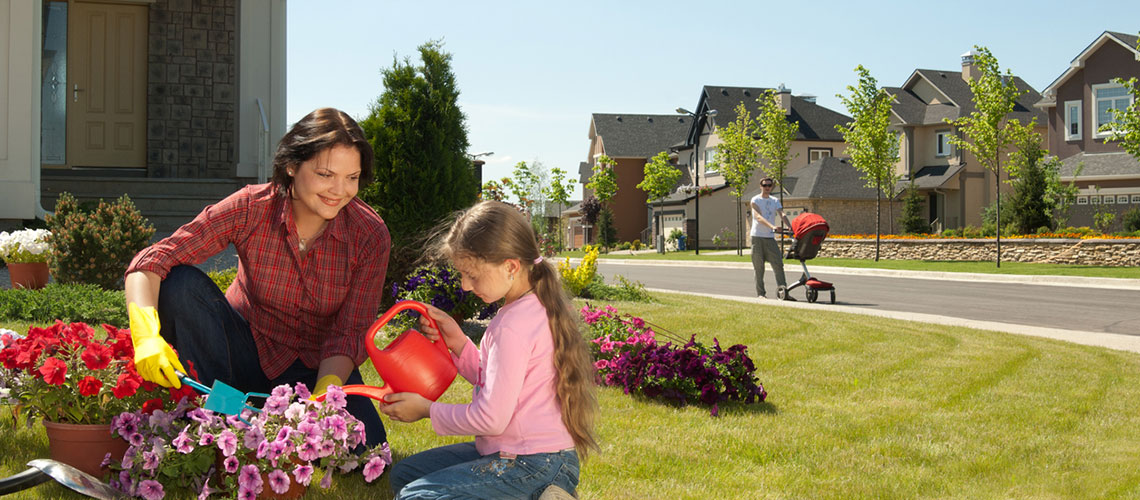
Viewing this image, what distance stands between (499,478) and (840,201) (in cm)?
4679

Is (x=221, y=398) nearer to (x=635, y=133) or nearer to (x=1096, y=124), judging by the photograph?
(x=1096, y=124)

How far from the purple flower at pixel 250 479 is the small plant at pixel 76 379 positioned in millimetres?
412

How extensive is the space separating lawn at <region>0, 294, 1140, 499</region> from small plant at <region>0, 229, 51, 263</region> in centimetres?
478

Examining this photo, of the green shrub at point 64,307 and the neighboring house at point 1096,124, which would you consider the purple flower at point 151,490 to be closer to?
the green shrub at point 64,307

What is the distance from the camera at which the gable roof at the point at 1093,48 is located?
36094mm

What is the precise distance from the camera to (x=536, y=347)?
121 inches

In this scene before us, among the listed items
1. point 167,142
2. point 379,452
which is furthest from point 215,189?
point 379,452

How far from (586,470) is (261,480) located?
5.10 feet

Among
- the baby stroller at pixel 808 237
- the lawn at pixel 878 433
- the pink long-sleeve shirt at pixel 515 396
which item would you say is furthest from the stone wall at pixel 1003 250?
the pink long-sleeve shirt at pixel 515 396

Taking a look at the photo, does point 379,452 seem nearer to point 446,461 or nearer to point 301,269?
point 446,461

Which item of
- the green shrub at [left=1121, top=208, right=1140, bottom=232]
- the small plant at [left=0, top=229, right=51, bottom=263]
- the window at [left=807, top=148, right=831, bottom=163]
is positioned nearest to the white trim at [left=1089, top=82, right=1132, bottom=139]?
the green shrub at [left=1121, top=208, right=1140, bottom=232]

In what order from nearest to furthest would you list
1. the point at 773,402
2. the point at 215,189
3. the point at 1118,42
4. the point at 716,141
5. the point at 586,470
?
the point at 586,470 < the point at 773,402 < the point at 215,189 < the point at 1118,42 < the point at 716,141

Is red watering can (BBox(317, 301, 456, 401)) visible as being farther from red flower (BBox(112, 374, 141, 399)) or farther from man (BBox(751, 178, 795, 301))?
man (BBox(751, 178, 795, 301))

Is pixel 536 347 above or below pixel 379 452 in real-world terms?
above
